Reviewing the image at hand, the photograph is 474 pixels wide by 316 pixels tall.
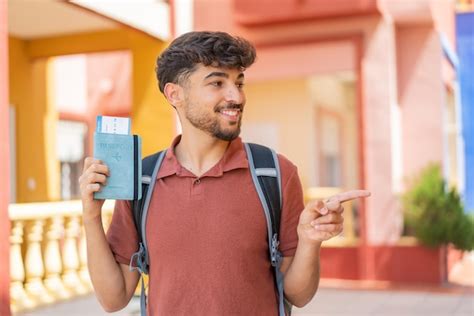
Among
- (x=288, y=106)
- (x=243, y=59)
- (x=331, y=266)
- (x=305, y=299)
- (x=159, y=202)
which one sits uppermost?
(x=288, y=106)

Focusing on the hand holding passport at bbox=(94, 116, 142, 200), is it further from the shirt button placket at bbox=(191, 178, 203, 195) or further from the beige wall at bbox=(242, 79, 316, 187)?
the beige wall at bbox=(242, 79, 316, 187)

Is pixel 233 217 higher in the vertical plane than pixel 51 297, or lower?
higher

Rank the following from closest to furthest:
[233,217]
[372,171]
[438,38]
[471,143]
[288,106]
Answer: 1. [233,217]
2. [372,171]
3. [438,38]
4. [471,143]
5. [288,106]

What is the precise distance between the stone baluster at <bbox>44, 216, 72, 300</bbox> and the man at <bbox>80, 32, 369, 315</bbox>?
14.6 feet

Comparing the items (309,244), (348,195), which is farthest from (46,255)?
(348,195)

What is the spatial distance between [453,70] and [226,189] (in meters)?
9.85

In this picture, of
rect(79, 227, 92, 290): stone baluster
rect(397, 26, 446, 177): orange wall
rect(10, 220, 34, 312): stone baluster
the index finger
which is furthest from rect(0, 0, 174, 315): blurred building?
rect(397, 26, 446, 177): orange wall

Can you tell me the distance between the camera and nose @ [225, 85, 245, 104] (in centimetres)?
183

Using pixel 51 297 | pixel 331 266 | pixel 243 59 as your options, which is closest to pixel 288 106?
pixel 331 266

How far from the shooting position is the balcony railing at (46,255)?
571 cm

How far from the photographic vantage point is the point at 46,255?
6180 mm

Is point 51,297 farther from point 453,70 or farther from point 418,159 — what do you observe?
A: point 453,70

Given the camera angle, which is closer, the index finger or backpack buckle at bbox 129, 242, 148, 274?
the index finger

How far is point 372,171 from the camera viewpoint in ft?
25.8
